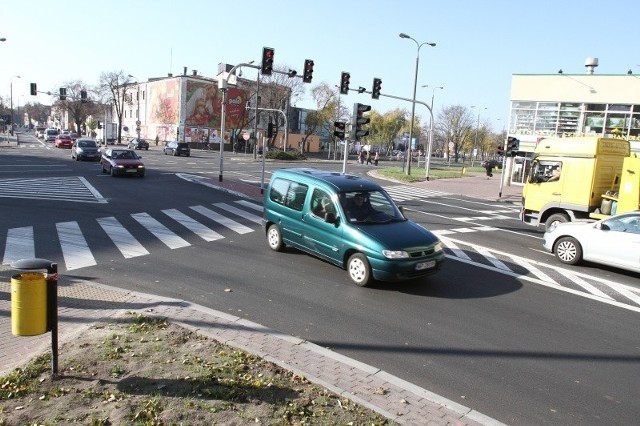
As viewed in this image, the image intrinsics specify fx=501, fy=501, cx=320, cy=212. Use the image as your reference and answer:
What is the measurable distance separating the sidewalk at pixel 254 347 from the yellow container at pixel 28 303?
24.8 inches

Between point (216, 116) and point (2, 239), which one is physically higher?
point (216, 116)

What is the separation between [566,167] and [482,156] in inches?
4494

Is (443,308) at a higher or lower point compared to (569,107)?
lower

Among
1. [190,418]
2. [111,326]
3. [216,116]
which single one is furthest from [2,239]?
[216,116]

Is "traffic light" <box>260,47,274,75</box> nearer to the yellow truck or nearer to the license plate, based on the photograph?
the yellow truck

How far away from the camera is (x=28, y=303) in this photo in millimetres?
4562

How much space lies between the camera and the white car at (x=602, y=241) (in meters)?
10.4

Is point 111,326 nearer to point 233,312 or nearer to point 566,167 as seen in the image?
point 233,312

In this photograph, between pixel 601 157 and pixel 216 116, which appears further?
pixel 216 116

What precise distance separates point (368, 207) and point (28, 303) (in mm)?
6185

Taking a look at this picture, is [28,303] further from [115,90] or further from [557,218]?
[115,90]

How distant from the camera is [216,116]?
77375 millimetres

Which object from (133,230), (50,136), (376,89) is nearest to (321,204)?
(133,230)

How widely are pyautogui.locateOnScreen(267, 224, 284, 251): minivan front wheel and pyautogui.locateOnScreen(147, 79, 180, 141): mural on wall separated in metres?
66.2
